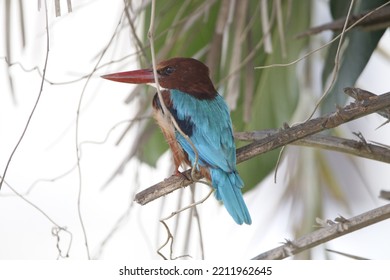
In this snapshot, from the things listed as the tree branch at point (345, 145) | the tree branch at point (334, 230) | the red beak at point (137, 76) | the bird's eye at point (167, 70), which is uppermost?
the bird's eye at point (167, 70)

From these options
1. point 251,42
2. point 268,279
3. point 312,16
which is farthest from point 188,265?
point 312,16

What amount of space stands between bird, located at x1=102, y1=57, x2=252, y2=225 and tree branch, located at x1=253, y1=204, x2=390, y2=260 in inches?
3.0

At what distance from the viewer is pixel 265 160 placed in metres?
1.76

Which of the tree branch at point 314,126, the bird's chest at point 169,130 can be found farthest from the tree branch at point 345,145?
the bird's chest at point 169,130

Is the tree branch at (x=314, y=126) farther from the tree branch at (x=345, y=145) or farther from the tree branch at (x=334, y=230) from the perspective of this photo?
the tree branch at (x=334, y=230)

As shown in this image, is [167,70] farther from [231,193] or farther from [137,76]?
[231,193]

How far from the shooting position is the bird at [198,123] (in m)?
1.25

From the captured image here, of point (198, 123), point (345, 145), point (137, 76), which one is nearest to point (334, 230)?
point (345, 145)

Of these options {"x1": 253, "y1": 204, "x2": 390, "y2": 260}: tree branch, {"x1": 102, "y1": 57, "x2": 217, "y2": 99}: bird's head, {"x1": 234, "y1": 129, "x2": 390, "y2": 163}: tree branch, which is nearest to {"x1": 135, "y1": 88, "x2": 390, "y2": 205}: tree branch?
{"x1": 234, "y1": 129, "x2": 390, "y2": 163}: tree branch

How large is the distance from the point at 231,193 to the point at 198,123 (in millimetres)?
177

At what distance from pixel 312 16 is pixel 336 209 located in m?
0.54

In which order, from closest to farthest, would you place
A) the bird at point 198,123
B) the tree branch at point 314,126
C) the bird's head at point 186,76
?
the tree branch at point 314,126, the bird at point 198,123, the bird's head at point 186,76

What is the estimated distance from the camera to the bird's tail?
1.20 meters

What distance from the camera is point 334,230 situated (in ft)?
3.79
